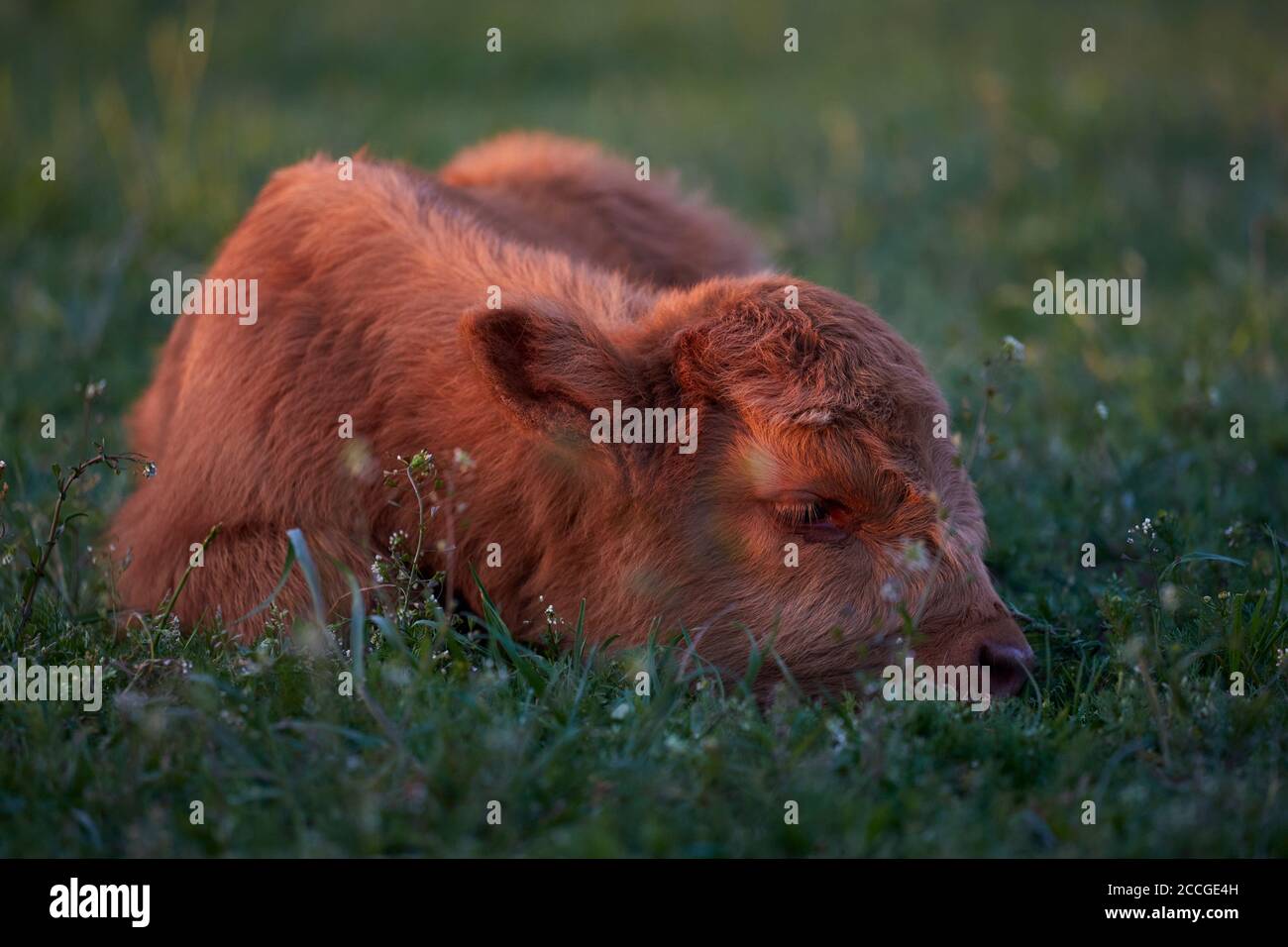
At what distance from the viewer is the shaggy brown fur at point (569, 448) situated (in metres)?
3.70

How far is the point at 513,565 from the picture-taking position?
4074 millimetres

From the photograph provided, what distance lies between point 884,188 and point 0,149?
633 centimetres

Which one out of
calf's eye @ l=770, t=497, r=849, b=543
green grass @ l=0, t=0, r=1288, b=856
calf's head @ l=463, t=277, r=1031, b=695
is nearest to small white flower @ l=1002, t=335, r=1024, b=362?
green grass @ l=0, t=0, r=1288, b=856

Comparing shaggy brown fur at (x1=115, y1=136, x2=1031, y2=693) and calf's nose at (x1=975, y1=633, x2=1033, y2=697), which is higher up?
shaggy brown fur at (x1=115, y1=136, x2=1031, y2=693)

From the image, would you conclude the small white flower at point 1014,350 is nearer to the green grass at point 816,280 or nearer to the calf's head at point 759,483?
the green grass at point 816,280

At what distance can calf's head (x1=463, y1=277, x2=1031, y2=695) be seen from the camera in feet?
12.0

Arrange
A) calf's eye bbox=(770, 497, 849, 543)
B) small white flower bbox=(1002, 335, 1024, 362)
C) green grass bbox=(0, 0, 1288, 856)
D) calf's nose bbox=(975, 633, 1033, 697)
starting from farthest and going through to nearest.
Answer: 1. small white flower bbox=(1002, 335, 1024, 362)
2. calf's eye bbox=(770, 497, 849, 543)
3. calf's nose bbox=(975, 633, 1033, 697)
4. green grass bbox=(0, 0, 1288, 856)

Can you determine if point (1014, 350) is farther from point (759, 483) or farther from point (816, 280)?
point (816, 280)

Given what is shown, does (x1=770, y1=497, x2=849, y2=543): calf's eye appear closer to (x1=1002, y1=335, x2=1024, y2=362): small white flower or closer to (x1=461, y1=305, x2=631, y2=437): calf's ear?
(x1=461, y1=305, x2=631, y2=437): calf's ear

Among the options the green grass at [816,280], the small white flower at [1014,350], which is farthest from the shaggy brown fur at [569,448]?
the small white flower at [1014,350]

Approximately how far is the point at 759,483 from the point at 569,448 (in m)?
0.57

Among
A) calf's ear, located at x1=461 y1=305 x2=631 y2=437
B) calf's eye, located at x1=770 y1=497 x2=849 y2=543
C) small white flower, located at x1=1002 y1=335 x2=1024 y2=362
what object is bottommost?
calf's eye, located at x1=770 y1=497 x2=849 y2=543
